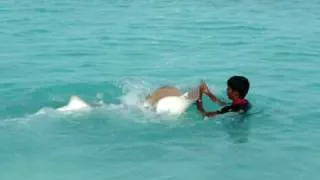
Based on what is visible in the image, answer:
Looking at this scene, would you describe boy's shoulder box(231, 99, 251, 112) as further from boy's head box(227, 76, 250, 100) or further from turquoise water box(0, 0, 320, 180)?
turquoise water box(0, 0, 320, 180)

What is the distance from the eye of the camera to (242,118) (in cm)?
841

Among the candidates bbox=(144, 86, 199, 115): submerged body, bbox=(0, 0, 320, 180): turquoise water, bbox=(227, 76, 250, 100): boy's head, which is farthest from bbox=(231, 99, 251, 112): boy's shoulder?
bbox=(144, 86, 199, 115): submerged body

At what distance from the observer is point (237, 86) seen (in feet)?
25.7

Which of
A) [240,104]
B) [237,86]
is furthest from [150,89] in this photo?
[237,86]

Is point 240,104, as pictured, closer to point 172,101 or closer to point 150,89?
point 172,101

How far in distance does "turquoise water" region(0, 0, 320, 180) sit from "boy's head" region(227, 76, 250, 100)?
0.59m

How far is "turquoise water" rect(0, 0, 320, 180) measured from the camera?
7414 millimetres

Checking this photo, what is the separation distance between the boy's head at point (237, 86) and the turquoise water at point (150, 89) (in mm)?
594

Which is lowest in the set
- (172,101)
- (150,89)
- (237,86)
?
(237,86)

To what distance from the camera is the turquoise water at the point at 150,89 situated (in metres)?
7.41

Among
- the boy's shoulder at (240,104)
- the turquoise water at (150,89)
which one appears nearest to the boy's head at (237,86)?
the boy's shoulder at (240,104)

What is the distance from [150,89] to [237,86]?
2.47 metres

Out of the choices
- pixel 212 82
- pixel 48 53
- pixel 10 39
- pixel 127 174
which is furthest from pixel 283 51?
pixel 127 174

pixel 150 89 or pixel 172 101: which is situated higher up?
pixel 150 89
